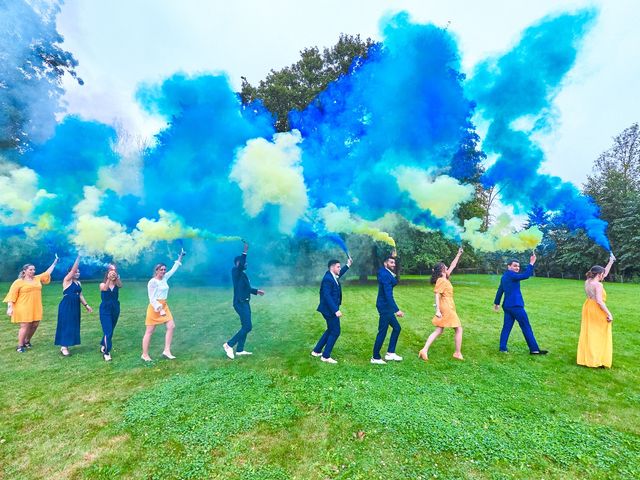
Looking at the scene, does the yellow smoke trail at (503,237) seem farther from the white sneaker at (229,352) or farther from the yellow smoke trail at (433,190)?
the white sneaker at (229,352)

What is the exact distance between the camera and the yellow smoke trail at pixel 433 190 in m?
9.33

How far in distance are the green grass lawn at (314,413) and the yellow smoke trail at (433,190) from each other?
347 centimetres

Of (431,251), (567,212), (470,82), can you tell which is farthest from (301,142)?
(431,251)

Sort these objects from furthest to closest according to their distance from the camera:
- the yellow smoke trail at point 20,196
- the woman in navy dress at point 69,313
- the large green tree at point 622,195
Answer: the large green tree at point 622,195, the yellow smoke trail at point 20,196, the woman in navy dress at point 69,313

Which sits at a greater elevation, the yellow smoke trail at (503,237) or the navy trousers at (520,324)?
the yellow smoke trail at (503,237)

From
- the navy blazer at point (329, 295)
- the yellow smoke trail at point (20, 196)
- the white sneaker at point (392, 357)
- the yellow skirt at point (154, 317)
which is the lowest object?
the white sneaker at point (392, 357)

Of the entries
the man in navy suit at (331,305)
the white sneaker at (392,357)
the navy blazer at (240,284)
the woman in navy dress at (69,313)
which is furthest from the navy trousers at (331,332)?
the woman in navy dress at (69,313)

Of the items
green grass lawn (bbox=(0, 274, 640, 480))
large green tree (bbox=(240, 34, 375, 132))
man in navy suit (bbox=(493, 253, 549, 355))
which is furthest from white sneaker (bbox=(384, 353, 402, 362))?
large green tree (bbox=(240, 34, 375, 132))

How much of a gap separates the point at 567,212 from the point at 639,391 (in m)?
4.17

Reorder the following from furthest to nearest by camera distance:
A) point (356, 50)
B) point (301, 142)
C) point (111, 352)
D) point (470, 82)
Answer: point (356, 50), point (301, 142), point (470, 82), point (111, 352)

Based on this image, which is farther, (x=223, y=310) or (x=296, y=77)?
(x=296, y=77)

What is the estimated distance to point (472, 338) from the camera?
31.6ft

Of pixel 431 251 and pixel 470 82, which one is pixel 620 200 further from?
pixel 470 82

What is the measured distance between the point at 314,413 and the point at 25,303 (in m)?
7.43
